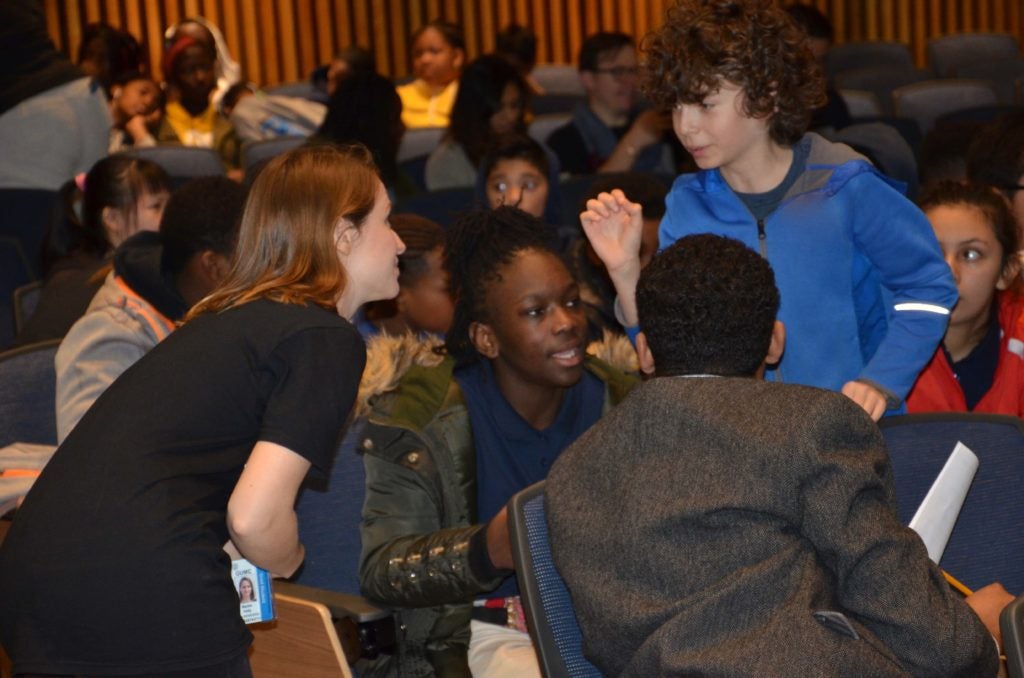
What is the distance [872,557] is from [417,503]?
95 cm

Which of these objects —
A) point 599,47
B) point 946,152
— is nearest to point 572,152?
point 599,47

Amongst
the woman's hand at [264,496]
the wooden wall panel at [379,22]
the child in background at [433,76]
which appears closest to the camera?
the woman's hand at [264,496]

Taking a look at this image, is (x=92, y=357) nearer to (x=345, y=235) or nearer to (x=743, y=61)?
(x=345, y=235)

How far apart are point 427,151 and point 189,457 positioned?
479 centimetres

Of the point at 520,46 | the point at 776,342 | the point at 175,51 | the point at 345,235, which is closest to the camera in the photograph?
the point at 345,235

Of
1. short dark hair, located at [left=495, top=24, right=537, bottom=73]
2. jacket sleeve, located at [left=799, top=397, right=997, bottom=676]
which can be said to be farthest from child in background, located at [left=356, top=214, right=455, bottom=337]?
short dark hair, located at [left=495, top=24, right=537, bottom=73]

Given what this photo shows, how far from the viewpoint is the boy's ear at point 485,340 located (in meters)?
2.68

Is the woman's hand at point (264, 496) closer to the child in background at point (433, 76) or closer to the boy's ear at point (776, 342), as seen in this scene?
the boy's ear at point (776, 342)

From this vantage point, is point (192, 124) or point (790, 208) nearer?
point (790, 208)

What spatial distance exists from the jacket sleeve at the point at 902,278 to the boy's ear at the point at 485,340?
70 cm

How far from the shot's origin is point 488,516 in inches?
103

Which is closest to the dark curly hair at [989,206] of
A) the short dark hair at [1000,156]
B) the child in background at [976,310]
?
the child in background at [976,310]

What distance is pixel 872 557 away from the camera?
1.74 metres

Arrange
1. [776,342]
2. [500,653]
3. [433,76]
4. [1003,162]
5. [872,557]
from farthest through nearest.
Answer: [433,76], [1003,162], [500,653], [776,342], [872,557]
